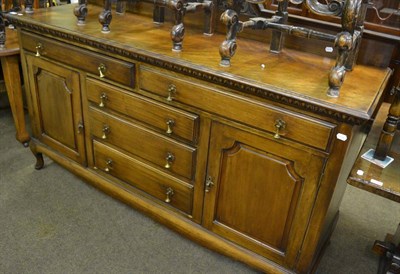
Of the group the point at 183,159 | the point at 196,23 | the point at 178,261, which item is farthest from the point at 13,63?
the point at 178,261

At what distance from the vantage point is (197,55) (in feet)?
4.58

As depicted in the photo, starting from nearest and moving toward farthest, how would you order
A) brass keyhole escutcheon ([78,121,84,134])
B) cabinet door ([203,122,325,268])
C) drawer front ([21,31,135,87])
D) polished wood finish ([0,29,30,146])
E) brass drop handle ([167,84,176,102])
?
cabinet door ([203,122,325,268])
brass drop handle ([167,84,176,102])
drawer front ([21,31,135,87])
brass keyhole escutcheon ([78,121,84,134])
polished wood finish ([0,29,30,146])

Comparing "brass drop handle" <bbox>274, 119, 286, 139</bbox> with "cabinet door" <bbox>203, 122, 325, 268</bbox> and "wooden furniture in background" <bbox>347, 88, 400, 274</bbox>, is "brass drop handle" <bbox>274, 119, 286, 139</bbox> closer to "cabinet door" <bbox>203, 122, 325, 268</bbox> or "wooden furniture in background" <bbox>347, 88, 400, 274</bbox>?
"cabinet door" <bbox>203, 122, 325, 268</bbox>

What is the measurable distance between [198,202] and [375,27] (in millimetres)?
1140

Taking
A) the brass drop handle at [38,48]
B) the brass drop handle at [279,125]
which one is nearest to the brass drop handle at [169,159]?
the brass drop handle at [279,125]

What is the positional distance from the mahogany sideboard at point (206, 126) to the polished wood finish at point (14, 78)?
0.35 m

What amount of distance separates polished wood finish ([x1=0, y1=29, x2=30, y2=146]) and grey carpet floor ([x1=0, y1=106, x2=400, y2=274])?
0.29 m

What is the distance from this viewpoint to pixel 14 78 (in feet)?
7.32

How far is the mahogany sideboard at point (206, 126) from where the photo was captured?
1185 mm

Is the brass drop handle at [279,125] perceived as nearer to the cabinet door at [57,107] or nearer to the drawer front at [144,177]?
the drawer front at [144,177]

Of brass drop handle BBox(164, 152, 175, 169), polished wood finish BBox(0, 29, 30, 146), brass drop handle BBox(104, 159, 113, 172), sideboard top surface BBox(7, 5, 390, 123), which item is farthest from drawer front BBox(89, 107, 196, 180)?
polished wood finish BBox(0, 29, 30, 146)

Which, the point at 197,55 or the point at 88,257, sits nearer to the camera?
the point at 197,55

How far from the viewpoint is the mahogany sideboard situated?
1.18m

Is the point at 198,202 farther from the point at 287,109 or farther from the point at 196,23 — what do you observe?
the point at 196,23
